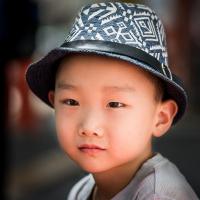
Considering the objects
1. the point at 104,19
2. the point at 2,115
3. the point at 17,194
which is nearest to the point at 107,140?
the point at 104,19

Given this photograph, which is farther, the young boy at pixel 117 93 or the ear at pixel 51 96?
the ear at pixel 51 96

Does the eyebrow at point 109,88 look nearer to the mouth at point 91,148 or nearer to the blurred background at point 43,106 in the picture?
the mouth at point 91,148

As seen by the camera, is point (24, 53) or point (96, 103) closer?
point (96, 103)

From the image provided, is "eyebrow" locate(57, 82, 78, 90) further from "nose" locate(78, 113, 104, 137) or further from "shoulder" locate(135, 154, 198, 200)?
"shoulder" locate(135, 154, 198, 200)

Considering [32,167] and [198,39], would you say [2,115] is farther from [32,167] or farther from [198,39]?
[198,39]

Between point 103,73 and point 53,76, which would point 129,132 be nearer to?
point 103,73

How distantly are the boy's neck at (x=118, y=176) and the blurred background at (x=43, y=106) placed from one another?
1.64m

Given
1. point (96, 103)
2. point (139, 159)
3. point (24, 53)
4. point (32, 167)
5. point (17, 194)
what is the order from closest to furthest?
point (96, 103)
point (139, 159)
point (24, 53)
point (17, 194)
point (32, 167)

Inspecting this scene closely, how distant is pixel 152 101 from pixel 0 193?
2.31 metres

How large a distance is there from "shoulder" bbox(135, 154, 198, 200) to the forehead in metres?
0.33

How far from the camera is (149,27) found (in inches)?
95.9

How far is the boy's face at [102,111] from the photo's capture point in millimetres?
2330

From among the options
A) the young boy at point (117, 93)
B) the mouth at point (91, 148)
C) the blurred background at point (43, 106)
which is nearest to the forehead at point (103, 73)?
the young boy at point (117, 93)

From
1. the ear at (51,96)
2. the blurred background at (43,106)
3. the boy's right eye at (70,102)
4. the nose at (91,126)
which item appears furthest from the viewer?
the blurred background at (43,106)
